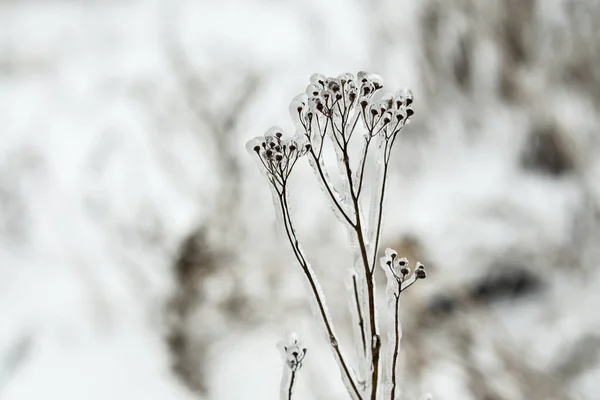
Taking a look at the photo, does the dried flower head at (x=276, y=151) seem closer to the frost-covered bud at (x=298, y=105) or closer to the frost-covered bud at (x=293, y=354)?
the frost-covered bud at (x=298, y=105)

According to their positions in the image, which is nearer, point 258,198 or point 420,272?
point 420,272

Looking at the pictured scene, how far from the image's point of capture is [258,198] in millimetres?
1761

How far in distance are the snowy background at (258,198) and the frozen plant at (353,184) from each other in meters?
0.71

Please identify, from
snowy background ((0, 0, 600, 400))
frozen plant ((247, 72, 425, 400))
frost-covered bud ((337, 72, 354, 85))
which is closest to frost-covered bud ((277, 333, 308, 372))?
frozen plant ((247, 72, 425, 400))

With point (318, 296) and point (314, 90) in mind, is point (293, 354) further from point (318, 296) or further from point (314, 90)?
point (314, 90)

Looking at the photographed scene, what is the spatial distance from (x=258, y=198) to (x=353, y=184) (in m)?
1.31

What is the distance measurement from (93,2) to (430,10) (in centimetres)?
140

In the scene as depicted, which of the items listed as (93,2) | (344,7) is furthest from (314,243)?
(93,2)

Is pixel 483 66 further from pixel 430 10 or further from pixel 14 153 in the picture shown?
pixel 14 153

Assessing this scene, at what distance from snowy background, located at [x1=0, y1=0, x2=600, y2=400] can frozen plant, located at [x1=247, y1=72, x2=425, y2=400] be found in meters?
0.71

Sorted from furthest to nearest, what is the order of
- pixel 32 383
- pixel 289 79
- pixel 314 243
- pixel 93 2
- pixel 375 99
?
pixel 93 2
pixel 289 79
pixel 314 243
pixel 32 383
pixel 375 99

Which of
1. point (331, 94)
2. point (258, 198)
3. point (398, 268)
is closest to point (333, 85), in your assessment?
point (331, 94)

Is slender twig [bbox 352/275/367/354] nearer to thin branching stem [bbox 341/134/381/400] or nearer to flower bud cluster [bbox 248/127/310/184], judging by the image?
thin branching stem [bbox 341/134/381/400]

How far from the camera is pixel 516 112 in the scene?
2279mm
